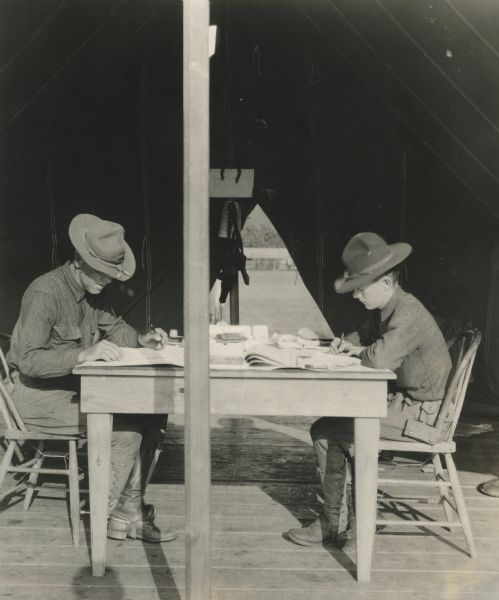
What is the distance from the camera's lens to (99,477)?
9.76 ft

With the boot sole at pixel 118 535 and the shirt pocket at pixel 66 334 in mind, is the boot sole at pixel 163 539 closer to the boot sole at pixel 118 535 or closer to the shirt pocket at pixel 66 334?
the boot sole at pixel 118 535

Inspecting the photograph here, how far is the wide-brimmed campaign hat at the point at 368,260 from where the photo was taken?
3.35 metres

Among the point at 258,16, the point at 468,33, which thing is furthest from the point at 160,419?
the point at 258,16

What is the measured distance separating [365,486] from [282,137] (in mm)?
3744

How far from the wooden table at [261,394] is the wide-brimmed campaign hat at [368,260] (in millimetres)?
569

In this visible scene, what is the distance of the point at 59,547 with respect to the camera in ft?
10.8

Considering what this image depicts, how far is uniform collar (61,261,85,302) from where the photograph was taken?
3594 mm

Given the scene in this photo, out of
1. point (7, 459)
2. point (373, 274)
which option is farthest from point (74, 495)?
point (373, 274)

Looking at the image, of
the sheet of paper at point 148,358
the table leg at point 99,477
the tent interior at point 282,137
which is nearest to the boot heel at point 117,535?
the table leg at point 99,477

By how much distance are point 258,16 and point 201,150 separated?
300 cm

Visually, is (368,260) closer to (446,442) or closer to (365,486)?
(446,442)

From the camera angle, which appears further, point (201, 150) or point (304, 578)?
point (304, 578)

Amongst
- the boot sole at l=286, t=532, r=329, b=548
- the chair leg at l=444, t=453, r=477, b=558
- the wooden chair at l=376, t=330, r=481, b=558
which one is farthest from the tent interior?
the boot sole at l=286, t=532, r=329, b=548

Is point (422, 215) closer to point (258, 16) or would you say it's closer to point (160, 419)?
point (258, 16)
